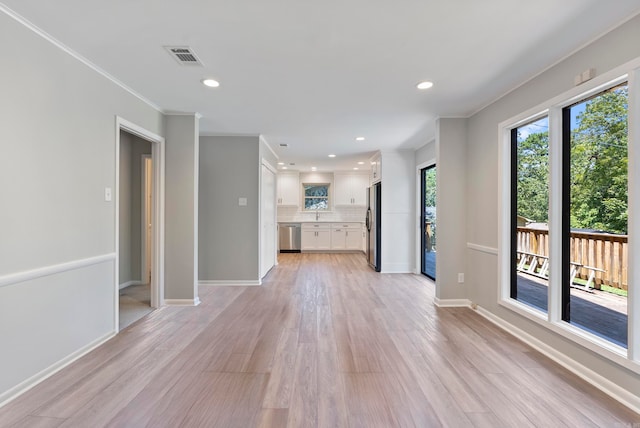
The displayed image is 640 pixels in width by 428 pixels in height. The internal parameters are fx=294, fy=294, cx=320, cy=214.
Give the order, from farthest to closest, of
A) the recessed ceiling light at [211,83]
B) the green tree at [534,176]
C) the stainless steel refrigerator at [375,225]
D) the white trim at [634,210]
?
the stainless steel refrigerator at [375,225] → the recessed ceiling light at [211,83] → the green tree at [534,176] → the white trim at [634,210]

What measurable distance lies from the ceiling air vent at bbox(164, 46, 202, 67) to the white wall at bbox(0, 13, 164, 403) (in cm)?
78

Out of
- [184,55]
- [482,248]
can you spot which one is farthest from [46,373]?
[482,248]

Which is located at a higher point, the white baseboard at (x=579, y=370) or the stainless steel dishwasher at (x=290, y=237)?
the stainless steel dishwasher at (x=290, y=237)

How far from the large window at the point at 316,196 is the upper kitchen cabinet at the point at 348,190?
47cm

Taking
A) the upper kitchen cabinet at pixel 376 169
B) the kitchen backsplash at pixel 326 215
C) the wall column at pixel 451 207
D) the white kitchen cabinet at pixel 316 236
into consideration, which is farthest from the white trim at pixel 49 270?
the kitchen backsplash at pixel 326 215

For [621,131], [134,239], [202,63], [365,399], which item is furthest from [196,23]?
[134,239]

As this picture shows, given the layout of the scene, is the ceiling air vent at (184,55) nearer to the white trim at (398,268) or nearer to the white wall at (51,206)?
the white wall at (51,206)

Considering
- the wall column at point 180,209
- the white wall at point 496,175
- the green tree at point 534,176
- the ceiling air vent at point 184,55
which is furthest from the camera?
the wall column at point 180,209

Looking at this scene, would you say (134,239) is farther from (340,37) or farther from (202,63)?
(340,37)

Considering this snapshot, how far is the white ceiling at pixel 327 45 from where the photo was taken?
1.77m

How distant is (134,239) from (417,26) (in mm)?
4793

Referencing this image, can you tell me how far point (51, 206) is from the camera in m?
2.11

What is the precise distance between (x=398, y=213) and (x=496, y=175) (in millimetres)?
2591

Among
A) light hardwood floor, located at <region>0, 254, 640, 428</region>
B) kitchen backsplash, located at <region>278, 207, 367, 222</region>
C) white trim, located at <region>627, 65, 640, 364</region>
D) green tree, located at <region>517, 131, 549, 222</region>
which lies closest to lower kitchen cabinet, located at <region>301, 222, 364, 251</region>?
kitchen backsplash, located at <region>278, 207, 367, 222</region>
